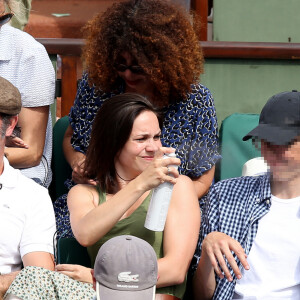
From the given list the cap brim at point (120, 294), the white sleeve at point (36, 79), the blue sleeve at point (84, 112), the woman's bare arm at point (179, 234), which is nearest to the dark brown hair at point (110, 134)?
the woman's bare arm at point (179, 234)

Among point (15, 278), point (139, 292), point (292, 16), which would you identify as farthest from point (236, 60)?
point (139, 292)

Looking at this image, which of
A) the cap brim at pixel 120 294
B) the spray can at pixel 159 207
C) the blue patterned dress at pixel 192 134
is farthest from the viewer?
the blue patterned dress at pixel 192 134

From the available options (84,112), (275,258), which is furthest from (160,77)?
(275,258)

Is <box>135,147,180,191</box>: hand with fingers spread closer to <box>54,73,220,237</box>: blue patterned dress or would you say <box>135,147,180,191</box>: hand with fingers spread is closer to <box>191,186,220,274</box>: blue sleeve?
<box>191,186,220,274</box>: blue sleeve

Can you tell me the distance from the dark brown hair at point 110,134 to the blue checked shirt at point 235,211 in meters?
0.44

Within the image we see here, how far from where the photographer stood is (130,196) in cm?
285

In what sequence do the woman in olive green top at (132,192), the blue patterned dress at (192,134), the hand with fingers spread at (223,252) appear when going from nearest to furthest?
the hand with fingers spread at (223,252) < the woman in olive green top at (132,192) < the blue patterned dress at (192,134)

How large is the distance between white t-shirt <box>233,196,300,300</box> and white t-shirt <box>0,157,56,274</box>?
829 millimetres

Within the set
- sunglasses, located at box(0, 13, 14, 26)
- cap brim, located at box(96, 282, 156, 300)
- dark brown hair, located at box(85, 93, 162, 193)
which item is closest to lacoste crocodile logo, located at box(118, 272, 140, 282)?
cap brim, located at box(96, 282, 156, 300)

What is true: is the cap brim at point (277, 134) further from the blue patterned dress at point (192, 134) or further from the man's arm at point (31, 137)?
the man's arm at point (31, 137)

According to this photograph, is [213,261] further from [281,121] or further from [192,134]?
[192,134]

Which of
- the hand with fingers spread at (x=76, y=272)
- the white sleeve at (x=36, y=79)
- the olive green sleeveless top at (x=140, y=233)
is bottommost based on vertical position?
the hand with fingers spread at (x=76, y=272)

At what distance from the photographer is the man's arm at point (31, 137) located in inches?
143

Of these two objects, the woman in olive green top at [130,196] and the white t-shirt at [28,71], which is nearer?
the woman in olive green top at [130,196]
